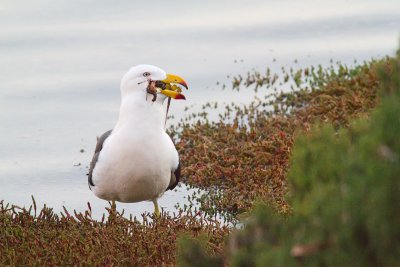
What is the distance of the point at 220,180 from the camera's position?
37.8ft

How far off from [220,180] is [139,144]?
2615 millimetres

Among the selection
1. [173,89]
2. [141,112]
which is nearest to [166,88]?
[173,89]

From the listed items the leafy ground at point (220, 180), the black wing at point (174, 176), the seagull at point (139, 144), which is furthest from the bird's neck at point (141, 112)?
the leafy ground at point (220, 180)

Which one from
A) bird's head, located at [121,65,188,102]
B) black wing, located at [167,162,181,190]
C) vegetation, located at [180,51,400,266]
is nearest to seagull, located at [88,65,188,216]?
bird's head, located at [121,65,188,102]

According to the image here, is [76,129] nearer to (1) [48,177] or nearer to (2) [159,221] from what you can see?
(1) [48,177]

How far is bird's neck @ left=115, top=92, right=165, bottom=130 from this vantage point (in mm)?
9117

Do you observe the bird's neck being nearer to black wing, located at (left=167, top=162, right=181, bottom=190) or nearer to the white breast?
the white breast

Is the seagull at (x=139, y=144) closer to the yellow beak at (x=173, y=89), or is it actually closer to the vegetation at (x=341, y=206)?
the yellow beak at (x=173, y=89)

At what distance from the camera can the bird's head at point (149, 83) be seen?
922 centimetres

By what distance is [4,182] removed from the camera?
1210 cm

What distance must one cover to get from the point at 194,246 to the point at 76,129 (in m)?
10.1

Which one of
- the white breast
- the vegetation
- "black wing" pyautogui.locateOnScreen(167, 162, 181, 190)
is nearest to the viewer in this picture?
the vegetation

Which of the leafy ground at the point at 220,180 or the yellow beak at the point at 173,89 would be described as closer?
the leafy ground at the point at 220,180

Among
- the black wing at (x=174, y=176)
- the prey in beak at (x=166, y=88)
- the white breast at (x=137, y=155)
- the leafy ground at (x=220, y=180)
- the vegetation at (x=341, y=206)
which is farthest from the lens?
the black wing at (x=174, y=176)
